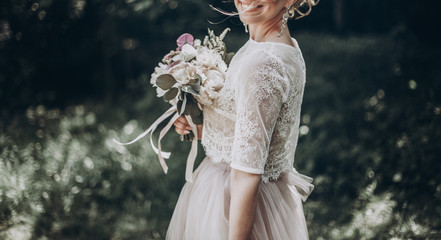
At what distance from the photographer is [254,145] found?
1231 mm

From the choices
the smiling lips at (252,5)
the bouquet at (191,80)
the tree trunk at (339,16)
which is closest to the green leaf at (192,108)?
the bouquet at (191,80)

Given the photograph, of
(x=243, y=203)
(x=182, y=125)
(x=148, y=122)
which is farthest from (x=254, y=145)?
(x=148, y=122)

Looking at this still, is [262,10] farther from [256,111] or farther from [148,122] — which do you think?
[148,122]

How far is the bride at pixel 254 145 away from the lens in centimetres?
123

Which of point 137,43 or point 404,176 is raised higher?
point 137,43

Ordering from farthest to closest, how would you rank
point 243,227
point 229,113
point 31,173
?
point 31,173, point 229,113, point 243,227

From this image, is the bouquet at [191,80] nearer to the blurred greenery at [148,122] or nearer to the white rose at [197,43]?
the white rose at [197,43]

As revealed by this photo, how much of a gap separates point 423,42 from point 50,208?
4889 mm

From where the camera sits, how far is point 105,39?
6.12 m

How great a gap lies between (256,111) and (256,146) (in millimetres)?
98

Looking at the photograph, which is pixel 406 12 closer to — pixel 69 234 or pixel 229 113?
pixel 69 234

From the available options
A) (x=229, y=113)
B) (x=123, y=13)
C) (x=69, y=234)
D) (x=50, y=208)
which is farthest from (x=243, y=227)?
(x=123, y=13)

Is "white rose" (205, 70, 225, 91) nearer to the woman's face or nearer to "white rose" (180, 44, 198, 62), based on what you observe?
"white rose" (180, 44, 198, 62)

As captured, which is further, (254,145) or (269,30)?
(269,30)
